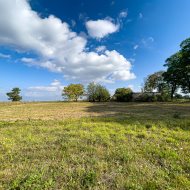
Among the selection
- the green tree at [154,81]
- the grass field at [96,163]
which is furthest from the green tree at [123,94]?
the grass field at [96,163]

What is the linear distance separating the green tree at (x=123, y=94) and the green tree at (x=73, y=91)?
38.9 ft

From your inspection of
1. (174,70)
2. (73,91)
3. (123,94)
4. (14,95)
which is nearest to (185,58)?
(174,70)

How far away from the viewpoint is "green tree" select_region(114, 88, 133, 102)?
43781mm

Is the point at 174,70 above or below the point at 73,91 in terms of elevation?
above

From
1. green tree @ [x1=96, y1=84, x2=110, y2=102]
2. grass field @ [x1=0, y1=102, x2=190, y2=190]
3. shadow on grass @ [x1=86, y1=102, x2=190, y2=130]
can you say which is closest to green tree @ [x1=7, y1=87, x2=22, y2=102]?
green tree @ [x1=96, y1=84, x2=110, y2=102]

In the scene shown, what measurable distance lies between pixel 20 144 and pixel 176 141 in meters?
5.35

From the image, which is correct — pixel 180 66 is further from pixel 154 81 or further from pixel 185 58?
pixel 154 81

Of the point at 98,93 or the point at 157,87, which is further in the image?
the point at 157,87

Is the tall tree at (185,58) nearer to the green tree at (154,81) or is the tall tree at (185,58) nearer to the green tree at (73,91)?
the green tree at (154,81)

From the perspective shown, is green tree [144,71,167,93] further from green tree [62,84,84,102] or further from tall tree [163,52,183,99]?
green tree [62,84,84,102]

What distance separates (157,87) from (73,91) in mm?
27723

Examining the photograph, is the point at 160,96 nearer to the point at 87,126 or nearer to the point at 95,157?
the point at 87,126

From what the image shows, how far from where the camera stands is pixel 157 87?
5316cm

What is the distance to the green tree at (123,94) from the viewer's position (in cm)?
4378
